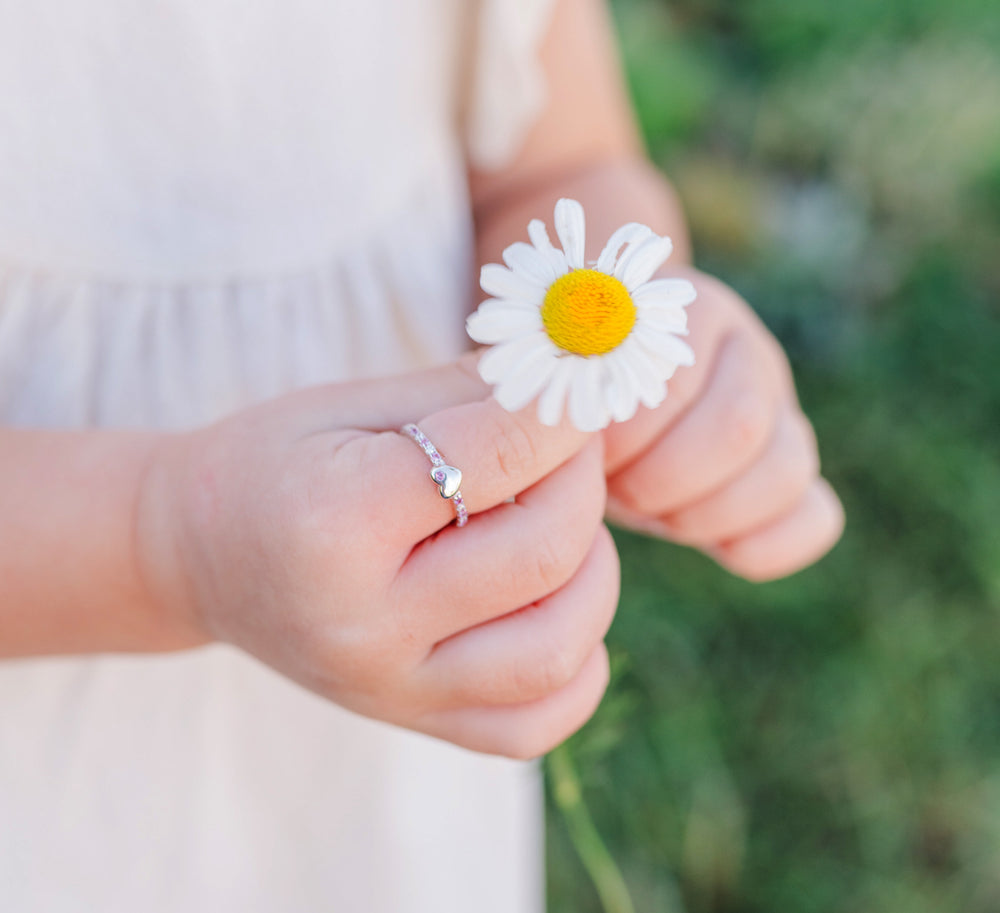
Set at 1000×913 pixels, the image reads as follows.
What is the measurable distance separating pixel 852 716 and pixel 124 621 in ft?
3.39

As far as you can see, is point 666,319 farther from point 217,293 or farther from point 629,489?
point 217,293

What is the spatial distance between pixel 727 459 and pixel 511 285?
Answer: 0.28 meters

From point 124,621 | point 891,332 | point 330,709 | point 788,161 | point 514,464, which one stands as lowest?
point 891,332

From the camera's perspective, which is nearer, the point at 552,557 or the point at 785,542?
the point at 552,557

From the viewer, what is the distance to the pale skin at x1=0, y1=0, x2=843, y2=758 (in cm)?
45

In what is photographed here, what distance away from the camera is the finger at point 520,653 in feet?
1.59

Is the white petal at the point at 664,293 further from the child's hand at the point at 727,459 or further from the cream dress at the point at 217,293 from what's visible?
the cream dress at the point at 217,293

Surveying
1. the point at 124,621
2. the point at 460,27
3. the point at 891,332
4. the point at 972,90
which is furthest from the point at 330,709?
the point at 972,90

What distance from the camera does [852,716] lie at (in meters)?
1.29

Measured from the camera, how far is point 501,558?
0.46m

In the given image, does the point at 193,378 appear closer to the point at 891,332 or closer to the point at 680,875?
the point at 680,875

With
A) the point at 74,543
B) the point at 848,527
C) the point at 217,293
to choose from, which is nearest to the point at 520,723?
the point at 74,543

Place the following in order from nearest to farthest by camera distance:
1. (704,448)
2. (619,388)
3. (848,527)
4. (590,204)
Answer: (619,388)
(704,448)
(590,204)
(848,527)

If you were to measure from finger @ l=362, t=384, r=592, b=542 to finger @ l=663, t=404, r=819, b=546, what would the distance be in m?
0.23
